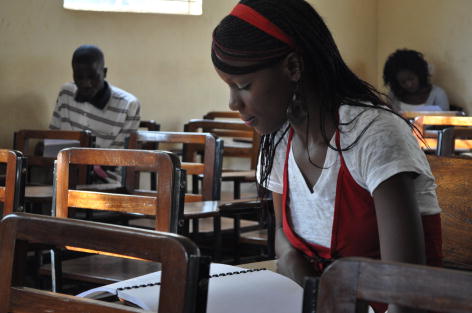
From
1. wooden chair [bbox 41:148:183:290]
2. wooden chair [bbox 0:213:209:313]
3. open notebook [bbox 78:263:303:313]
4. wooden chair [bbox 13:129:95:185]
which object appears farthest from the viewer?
wooden chair [bbox 13:129:95:185]

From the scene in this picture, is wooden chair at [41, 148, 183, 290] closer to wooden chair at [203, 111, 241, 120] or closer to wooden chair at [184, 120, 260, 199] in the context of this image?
wooden chair at [184, 120, 260, 199]

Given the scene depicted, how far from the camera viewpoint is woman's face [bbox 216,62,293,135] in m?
1.18

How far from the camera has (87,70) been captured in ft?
15.2

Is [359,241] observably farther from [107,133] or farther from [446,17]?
[446,17]

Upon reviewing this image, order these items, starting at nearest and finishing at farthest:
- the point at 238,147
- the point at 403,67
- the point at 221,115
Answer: the point at 238,147 < the point at 221,115 < the point at 403,67

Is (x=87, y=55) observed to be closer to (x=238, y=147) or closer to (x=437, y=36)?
(x=238, y=147)

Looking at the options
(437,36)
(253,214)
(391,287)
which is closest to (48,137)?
(253,214)

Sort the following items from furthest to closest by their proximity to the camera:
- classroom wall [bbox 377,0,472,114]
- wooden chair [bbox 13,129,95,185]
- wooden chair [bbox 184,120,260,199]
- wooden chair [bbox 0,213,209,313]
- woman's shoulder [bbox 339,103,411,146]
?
classroom wall [bbox 377,0,472,114], wooden chair [bbox 184,120,260,199], wooden chair [bbox 13,129,95,185], woman's shoulder [bbox 339,103,411,146], wooden chair [bbox 0,213,209,313]

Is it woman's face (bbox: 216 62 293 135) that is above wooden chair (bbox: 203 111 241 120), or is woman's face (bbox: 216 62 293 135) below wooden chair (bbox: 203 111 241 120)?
above

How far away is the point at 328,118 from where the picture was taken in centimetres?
122

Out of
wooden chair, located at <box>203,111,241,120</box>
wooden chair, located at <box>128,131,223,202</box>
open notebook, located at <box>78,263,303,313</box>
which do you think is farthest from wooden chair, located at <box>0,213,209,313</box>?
wooden chair, located at <box>203,111,241,120</box>

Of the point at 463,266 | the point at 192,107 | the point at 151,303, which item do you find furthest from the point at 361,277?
the point at 192,107

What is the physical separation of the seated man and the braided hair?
3.57 metres

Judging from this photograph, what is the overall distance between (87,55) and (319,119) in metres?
3.60
